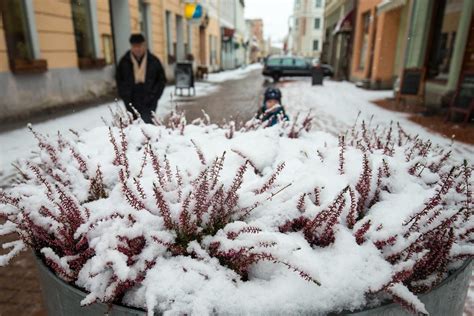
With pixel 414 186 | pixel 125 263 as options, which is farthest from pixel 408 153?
pixel 125 263

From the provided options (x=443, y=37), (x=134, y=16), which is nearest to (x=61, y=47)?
(x=134, y=16)

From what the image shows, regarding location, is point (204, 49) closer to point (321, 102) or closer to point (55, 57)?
point (321, 102)

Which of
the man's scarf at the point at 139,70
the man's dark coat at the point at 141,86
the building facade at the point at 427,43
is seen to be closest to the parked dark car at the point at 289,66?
the building facade at the point at 427,43

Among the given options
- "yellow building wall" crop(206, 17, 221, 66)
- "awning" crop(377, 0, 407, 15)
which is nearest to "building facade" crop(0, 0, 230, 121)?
"awning" crop(377, 0, 407, 15)

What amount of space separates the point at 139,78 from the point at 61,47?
17.8 feet

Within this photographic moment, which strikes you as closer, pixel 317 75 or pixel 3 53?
pixel 3 53

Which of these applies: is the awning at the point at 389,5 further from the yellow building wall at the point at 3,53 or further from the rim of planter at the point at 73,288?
the rim of planter at the point at 73,288

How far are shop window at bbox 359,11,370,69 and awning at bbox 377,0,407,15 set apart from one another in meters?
2.70

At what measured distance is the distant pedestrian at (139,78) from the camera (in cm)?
480

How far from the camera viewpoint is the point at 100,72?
35.1 ft

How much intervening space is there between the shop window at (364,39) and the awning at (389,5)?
2.70 meters

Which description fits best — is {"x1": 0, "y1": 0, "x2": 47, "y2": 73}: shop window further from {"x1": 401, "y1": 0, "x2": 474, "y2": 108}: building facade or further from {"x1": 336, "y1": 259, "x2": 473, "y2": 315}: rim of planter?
{"x1": 401, "y1": 0, "x2": 474, "y2": 108}: building facade

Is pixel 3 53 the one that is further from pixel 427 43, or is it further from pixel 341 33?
pixel 341 33

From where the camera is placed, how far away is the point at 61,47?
8875 mm
